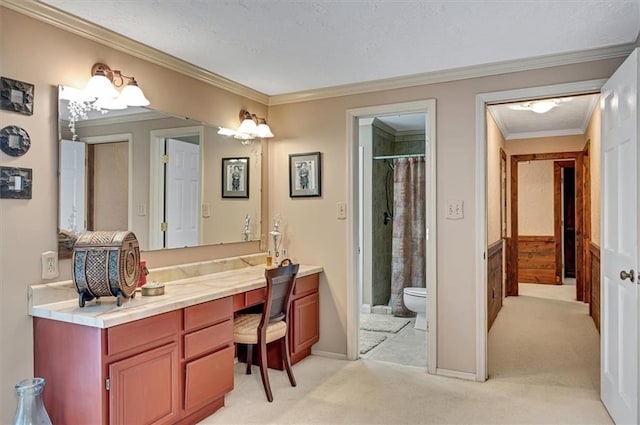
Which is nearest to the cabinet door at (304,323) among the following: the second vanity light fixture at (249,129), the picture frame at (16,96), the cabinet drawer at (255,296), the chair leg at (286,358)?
the chair leg at (286,358)

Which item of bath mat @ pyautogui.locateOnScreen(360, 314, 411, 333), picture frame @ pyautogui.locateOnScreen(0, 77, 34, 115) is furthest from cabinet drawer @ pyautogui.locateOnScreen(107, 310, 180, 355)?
bath mat @ pyautogui.locateOnScreen(360, 314, 411, 333)

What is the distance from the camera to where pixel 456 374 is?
3189mm

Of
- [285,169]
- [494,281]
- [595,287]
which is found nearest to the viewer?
[285,169]

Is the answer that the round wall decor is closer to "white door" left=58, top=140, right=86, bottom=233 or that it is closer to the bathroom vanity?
"white door" left=58, top=140, right=86, bottom=233

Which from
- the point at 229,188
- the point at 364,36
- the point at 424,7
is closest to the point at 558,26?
the point at 424,7

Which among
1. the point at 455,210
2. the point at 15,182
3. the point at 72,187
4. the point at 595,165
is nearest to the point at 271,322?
the point at 72,187

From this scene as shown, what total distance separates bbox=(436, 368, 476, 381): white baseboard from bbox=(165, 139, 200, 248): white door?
2.04 m

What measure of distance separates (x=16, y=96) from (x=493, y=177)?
4.61 m

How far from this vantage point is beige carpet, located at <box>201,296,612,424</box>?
101 inches

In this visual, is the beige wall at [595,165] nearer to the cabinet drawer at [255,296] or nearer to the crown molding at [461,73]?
the crown molding at [461,73]

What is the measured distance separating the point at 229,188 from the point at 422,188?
251 centimetres

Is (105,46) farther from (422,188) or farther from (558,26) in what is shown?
(422,188)

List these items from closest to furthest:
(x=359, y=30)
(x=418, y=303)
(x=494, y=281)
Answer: (x=359, y=30), (x=418, y=303), (x=494, y=281)

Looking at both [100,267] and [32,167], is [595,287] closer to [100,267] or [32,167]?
[100,267]
